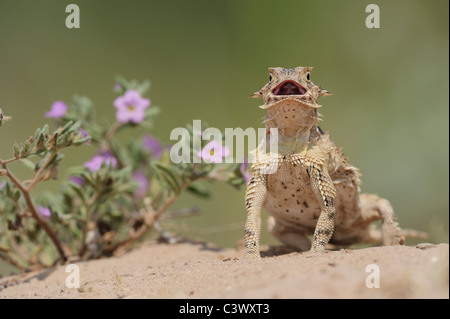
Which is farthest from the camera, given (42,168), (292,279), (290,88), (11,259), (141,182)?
(141,182)

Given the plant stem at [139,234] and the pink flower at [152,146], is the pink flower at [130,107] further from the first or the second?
the plant stem at [139,234]

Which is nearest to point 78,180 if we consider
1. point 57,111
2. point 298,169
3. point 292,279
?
point 57,111

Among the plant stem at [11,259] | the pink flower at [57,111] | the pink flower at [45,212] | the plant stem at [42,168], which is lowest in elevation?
the plant stem at [11,259]

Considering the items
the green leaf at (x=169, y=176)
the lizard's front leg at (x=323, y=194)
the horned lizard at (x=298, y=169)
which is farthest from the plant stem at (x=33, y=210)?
the lizard's front leg at (x=323, y=194)

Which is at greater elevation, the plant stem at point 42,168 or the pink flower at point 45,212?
the plant stem at point 42,168

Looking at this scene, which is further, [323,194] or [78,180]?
[78,180]

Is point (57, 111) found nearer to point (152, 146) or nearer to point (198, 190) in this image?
point (152, 146)

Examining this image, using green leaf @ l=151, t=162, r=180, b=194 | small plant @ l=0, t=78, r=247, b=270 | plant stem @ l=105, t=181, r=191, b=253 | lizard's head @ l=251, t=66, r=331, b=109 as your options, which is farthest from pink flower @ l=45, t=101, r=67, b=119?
lizard's head @ l=251, t=66, r=331, b=109
